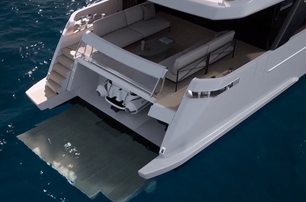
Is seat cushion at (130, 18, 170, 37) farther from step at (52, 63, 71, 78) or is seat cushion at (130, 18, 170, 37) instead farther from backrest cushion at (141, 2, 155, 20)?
step at (52, 63, 71, 78)

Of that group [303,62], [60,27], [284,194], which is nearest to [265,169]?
[284,194]

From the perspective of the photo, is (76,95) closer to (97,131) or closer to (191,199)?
(97,131)

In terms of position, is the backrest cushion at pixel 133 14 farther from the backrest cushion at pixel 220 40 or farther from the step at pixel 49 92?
the step at pixel 49 92

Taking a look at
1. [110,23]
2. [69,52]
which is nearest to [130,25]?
[110,23]

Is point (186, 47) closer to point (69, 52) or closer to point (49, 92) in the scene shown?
point (69, 52)

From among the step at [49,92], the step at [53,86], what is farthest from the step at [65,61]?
the step at [49,92]

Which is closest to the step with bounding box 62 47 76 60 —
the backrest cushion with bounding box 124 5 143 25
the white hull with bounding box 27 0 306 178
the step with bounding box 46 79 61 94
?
the white hull with bounding box 27 0 306 178
